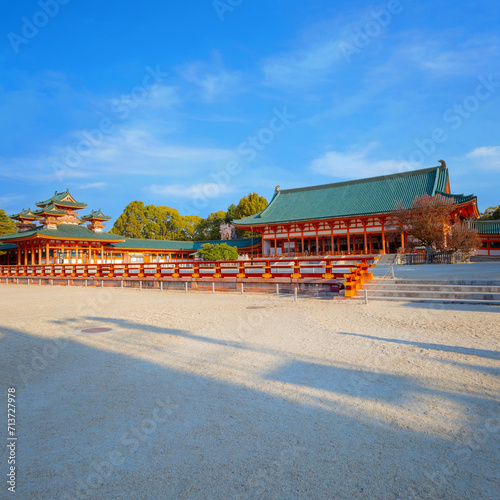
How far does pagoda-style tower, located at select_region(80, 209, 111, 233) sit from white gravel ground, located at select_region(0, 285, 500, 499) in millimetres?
36491

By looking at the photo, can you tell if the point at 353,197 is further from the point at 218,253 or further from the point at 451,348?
the point at 451,348

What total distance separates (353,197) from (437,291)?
26.1 metres

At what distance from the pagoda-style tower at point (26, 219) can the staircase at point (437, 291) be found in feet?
128

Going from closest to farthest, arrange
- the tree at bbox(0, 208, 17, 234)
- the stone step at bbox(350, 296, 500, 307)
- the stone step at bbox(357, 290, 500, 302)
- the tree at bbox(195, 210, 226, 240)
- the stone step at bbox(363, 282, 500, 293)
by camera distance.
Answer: the stone step at bbox(350, 296, 500, 307), the stone step at bbox(357, 290, 500, 302), the stone step at bbox(363, 282, 500, 293), the tree at bbox(0, 208, 17, 234), the tree at bbox(195, 210, 226, 240)

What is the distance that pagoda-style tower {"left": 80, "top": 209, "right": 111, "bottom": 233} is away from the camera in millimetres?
40500

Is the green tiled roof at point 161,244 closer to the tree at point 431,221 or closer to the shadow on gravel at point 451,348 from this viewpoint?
the tree at point 431,221

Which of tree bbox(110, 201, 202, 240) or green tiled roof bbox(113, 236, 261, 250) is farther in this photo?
tree bbox(110, 201, 202, 240)

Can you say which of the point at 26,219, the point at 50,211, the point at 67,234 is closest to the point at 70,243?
the point at 67,234

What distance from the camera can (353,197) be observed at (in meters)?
35.2

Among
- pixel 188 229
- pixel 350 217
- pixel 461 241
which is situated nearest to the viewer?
pixel 461 241

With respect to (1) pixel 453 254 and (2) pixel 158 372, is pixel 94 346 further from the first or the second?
(1) pixel 453 254

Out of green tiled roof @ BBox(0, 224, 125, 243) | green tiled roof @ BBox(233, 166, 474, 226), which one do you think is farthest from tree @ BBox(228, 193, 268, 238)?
green tiled roof @ BBox(0, 224, 125, 243)

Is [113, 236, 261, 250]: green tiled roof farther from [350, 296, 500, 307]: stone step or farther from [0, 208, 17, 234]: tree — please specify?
[350, 296, 500, 307]: stone step

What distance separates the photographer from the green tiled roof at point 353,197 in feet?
104
